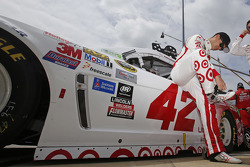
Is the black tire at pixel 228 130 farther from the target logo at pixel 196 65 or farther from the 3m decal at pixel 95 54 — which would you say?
the 3m decal at pixel 95 54

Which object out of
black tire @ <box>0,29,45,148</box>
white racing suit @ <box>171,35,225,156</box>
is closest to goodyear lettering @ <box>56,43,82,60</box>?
black tire @ <box>0,29,45,148</box>

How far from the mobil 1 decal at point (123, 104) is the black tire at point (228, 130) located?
1690 millimetres

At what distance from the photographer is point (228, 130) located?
2756 mm

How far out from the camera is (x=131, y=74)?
1736mm

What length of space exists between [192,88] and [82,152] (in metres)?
1.40

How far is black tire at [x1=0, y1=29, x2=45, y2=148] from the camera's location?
1118 mm

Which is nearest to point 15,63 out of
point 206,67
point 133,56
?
point 206,67

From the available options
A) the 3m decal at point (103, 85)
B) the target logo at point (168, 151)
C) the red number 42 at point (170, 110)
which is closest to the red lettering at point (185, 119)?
the red number 42 at point (170, 110)

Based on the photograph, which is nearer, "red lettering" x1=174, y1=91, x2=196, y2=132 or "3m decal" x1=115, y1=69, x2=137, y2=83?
"3m decal" x1=115, y1=69, x2=137, y2=83

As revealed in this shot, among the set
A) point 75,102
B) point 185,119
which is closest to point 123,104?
point 75,102

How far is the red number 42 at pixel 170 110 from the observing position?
184cm

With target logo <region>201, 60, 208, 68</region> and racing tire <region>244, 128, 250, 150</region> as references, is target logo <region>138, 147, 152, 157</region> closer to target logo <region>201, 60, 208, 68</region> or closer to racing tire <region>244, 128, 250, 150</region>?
target logo <region>201, 60, 208, 68</region>

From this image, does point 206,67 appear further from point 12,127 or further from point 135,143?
point 12,127

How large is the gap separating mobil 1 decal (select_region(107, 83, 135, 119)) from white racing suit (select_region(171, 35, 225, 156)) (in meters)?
0.77
